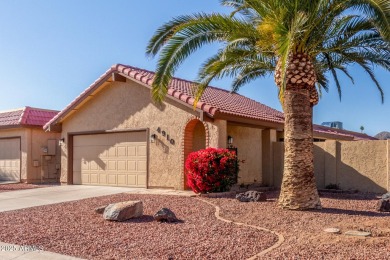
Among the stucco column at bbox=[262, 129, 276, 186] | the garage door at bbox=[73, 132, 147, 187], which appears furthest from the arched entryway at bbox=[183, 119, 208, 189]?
the stucco column at bbox=[262, 129, 276, 186]

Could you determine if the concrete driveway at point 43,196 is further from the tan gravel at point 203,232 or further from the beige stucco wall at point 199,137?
the beige stucco wall at point 199,137

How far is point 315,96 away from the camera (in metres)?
11.7

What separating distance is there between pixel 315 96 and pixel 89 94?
1008 centimetres

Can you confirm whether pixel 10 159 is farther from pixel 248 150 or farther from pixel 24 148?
pixel 248 150

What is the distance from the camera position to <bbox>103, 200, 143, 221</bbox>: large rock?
9.14m

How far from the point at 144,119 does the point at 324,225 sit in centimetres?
943

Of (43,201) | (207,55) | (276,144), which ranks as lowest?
(43,201)

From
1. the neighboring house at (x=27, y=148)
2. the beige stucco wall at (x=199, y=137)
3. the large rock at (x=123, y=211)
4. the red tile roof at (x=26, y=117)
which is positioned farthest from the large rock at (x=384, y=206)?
the red tile roof at (x=26, y=117)

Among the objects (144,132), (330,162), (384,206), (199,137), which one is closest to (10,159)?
(144,132)

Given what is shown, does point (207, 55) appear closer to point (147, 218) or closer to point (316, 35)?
point (316, 35)

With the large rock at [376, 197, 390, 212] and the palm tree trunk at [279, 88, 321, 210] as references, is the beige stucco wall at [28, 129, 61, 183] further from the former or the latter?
the large rock at [376, 197, 390, 212]

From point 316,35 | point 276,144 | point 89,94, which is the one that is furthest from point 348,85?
point 89,94

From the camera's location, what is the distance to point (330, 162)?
1546 centimetres

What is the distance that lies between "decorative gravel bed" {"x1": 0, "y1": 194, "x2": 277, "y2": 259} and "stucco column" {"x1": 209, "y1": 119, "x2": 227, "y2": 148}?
362 cm
